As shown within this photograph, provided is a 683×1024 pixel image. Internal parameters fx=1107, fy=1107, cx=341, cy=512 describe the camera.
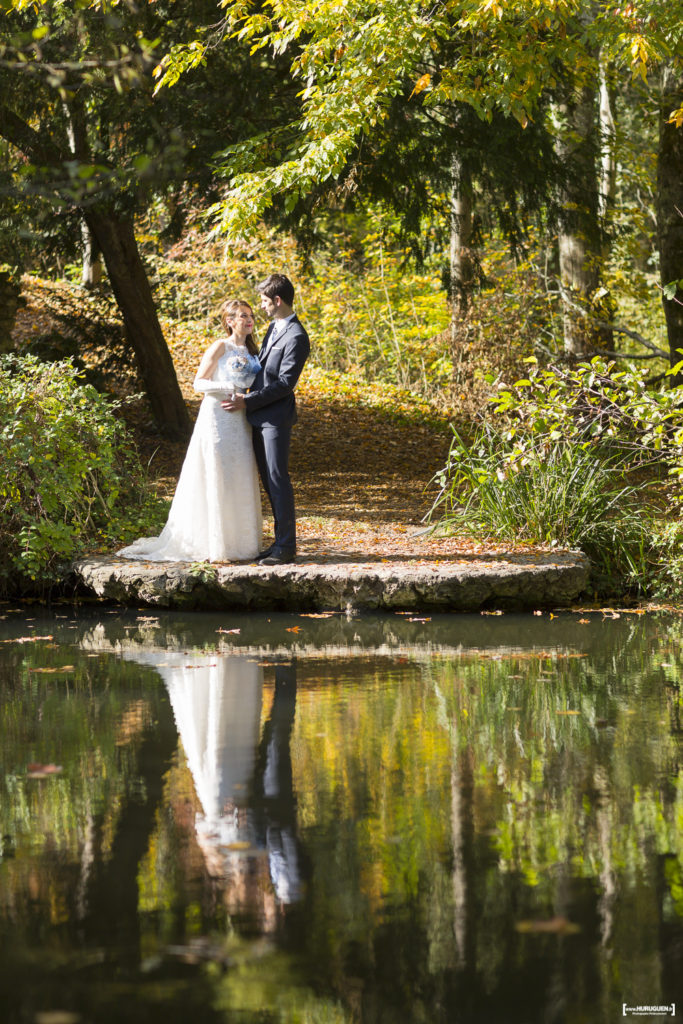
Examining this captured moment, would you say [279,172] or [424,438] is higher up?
[279,172]

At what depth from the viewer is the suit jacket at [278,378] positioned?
831cm

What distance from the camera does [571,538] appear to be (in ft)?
29.1

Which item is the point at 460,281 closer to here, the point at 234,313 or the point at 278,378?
the point at 234,313

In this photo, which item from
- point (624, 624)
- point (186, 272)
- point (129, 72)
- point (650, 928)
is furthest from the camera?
point (186, 272)

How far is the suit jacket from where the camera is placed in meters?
8.31

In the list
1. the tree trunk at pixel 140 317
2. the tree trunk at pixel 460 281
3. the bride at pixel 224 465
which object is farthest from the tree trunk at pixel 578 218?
the bride at pixel 224 465

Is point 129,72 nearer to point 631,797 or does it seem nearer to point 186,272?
point 631,797

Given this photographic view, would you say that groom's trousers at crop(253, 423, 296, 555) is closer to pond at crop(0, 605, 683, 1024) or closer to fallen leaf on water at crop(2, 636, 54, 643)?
fallen leaf on water at crop(2, 636, 54, 643)

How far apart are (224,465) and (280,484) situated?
473 mm

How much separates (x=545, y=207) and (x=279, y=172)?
5.19 m

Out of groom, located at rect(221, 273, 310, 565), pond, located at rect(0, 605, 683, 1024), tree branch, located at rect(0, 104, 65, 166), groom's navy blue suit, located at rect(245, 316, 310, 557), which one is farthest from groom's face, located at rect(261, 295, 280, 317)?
tree branch, located at rect(0, 104, 65, 166)

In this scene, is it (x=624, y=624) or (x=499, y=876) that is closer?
(x=499, y=876)

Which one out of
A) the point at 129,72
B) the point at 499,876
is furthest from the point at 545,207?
the point at 499,876

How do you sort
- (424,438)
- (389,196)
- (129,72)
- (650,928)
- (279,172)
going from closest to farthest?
(650,928), (129,72), (279,172), (389,196), (424,438)
